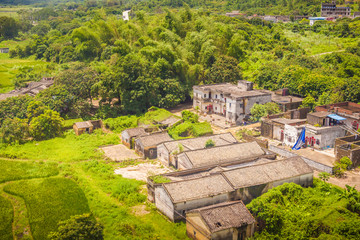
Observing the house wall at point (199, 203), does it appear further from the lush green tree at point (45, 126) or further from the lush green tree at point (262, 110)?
the lush green tree at point (45, 126)

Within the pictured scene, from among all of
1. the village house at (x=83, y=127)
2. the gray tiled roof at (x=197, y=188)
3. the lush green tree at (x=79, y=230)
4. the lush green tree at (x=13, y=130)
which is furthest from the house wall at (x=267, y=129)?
the lush green tree at (x=13, y=130)

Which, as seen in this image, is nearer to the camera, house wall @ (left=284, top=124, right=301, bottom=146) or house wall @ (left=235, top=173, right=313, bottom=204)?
house wall @ (left=235, top=173, right=313, bottom=204)

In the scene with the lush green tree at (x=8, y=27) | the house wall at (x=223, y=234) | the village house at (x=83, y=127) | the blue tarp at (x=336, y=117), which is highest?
the lush green tree at (x=8, y=27)

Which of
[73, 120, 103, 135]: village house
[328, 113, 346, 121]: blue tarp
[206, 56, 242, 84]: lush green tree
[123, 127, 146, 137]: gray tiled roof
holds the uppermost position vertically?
[206, 56, 242, 84]: lush green tree

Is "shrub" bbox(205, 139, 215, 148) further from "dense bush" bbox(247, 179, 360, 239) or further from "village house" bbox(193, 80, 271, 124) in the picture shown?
"village house" bbox(193, 80, 271, 124)

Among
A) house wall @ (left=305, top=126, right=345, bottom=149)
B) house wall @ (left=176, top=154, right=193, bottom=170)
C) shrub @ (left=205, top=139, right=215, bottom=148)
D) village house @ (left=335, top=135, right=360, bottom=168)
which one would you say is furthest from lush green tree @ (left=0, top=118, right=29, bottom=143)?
village house @ (left=335, top=135, right=360, bottom=168)
